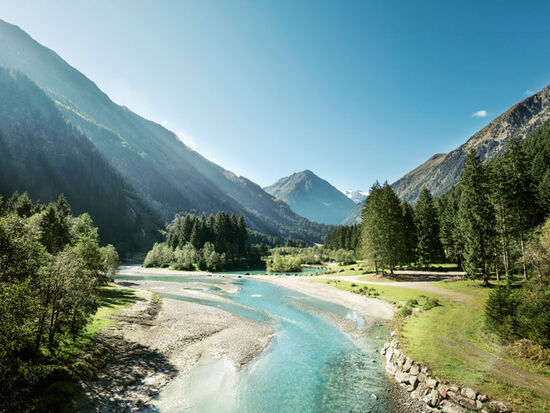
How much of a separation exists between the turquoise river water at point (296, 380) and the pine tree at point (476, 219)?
22886 mm

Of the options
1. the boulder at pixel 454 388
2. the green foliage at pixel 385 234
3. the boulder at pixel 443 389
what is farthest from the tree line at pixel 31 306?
the green foliage at pixel 385 234

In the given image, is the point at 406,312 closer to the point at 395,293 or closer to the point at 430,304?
the point at 430,304

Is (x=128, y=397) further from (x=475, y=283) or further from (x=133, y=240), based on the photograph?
(x=133, y=240)

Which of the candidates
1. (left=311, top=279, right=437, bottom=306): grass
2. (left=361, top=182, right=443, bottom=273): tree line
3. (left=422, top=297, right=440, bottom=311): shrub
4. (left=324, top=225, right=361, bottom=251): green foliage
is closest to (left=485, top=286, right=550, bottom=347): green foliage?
(left=422, top=297, right=440, bottom=311): shrub

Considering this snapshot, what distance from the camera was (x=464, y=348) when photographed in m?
17.9

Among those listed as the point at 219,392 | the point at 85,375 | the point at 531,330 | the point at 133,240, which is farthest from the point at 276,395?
the point at 133,240

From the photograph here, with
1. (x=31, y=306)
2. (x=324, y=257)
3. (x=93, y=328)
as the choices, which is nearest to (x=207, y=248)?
(x=324, y=257)

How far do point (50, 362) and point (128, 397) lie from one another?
5.18 m

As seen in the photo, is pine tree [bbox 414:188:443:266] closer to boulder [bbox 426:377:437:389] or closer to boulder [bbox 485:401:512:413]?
boulder [bbox 426:377:437:389]

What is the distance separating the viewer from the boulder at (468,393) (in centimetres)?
1248

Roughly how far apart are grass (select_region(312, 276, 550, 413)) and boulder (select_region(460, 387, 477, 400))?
47 centimetres

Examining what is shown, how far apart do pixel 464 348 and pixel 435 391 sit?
6.05m

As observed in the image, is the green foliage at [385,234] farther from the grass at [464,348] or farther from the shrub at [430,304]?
the shrub at [430,304]

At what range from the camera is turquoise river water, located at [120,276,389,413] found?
14.7m
